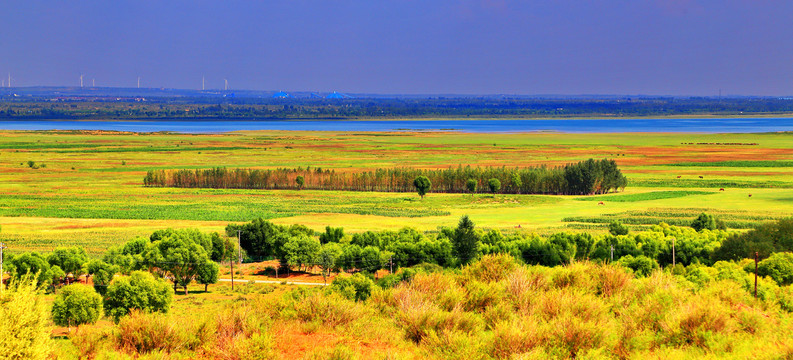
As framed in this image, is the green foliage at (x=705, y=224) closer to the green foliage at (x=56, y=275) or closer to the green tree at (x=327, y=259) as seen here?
the green tree at (x=327, y=259)

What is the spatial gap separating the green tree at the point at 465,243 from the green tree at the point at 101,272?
61.7 feet

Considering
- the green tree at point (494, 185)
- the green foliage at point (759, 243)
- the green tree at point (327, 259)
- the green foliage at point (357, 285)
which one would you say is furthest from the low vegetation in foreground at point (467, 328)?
the green tree at point (494, 185)

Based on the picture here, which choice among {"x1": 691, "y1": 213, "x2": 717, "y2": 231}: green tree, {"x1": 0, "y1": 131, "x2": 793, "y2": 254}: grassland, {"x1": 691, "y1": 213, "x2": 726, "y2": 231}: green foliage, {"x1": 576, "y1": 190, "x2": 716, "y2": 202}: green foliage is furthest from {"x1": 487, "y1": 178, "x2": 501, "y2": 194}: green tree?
{"x1": 691, "y1": 213, "x2": 717, "y2": 231}: green tree

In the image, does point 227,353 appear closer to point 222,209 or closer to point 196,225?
point 196,225

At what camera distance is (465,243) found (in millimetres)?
46094

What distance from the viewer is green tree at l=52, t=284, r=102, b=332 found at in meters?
31.0

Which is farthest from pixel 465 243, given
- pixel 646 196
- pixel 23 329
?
pixel 646 196

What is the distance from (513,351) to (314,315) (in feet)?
17.4

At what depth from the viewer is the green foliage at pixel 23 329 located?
41.7 ft

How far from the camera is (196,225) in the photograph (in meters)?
65.1

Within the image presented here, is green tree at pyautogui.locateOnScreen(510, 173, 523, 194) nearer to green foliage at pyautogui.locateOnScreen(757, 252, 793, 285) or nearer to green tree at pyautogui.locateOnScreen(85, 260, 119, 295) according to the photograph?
green foliage at pyautogui.locateOnScreen(757, 252, 793, 285)

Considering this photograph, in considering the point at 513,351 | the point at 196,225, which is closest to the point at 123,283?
the point at 513,351

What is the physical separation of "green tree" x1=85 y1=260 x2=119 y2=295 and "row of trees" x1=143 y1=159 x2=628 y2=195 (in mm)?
48947

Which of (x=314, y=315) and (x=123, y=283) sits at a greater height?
(x=314, y=315)
